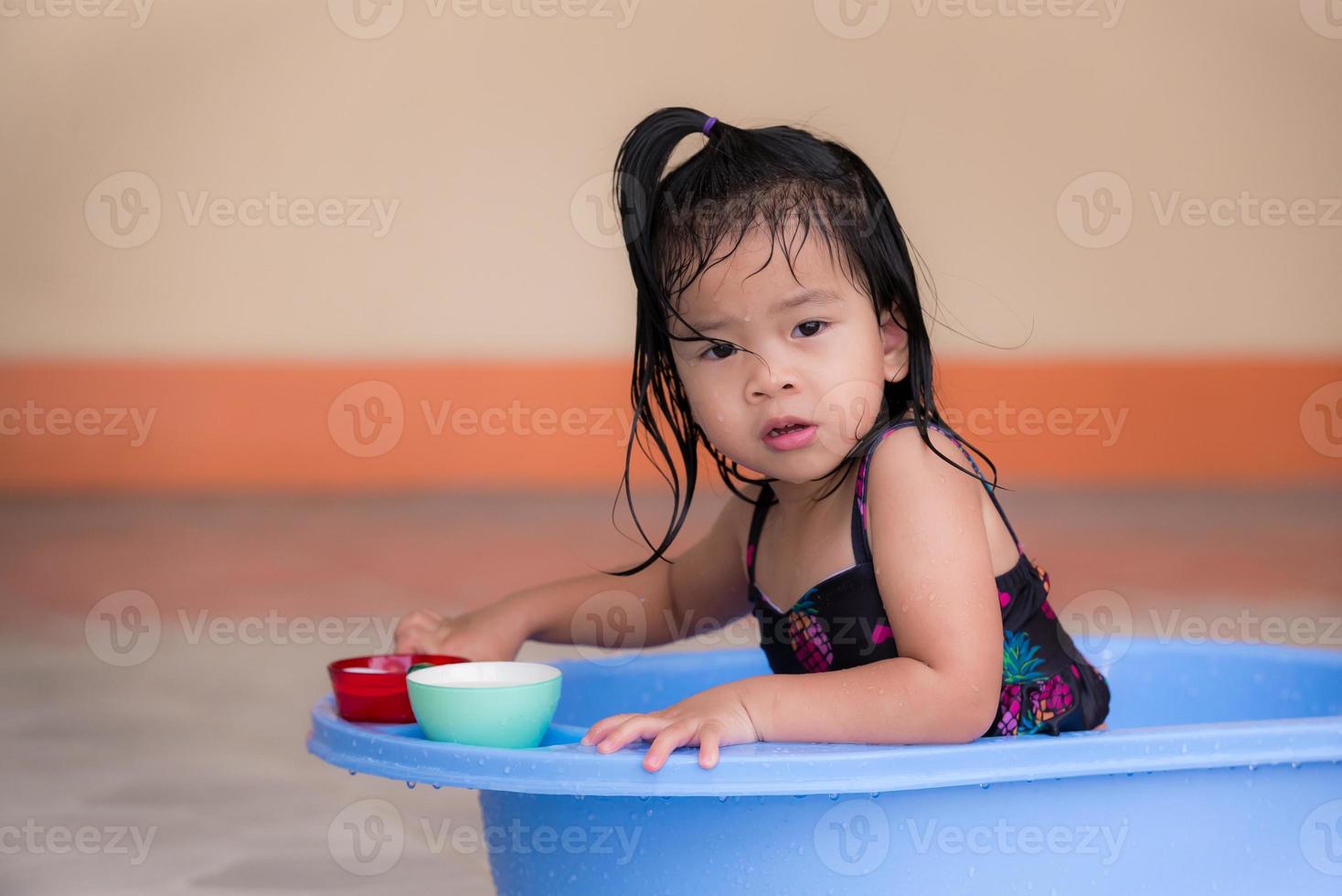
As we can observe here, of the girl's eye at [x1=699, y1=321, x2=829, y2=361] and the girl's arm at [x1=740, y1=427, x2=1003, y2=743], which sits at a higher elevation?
the girl's eye at [x1=699, y1=321, x2=829, y2=361]

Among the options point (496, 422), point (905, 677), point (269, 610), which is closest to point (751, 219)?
point (905, 677)

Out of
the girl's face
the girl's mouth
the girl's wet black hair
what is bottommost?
the girl's mouth

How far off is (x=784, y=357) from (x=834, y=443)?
66 millimetres

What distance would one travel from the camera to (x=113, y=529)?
3773 millimetres

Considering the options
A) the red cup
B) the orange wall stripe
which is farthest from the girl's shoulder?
the orange wall stripe

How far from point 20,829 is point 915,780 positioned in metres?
1.08

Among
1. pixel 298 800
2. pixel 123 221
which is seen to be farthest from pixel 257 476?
pixel 298 800

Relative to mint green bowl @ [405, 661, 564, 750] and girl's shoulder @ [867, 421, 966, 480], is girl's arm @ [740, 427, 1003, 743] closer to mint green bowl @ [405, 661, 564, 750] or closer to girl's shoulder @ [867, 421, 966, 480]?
girl's shoulder @ [867, 421, 966, 480]

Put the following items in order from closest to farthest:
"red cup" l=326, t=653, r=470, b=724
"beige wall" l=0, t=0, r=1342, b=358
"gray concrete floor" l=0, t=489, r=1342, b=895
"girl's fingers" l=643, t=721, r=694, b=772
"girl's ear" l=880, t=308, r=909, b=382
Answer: "girl's fingers" l=643, t=721, r=694, b=772, "red cup" l=326, t=653, r=470, b=724, "girl's ear" l=880, t=308, r=909, b=382, "gray concrete floor" l=0, t=489, r=1342, b=895, "beige wall" l=0, t=0, r=1342, b=358

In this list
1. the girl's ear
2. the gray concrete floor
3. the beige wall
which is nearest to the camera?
the girl's ear

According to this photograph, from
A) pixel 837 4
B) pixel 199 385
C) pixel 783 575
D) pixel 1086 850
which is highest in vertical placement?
pixel 837 4

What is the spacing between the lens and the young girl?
775mm

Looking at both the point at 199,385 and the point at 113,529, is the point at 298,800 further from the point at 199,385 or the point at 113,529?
the point at 199,385

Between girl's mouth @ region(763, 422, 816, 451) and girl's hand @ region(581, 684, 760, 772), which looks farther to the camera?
girl's mouth @ region(763, 422, 816, 451)
